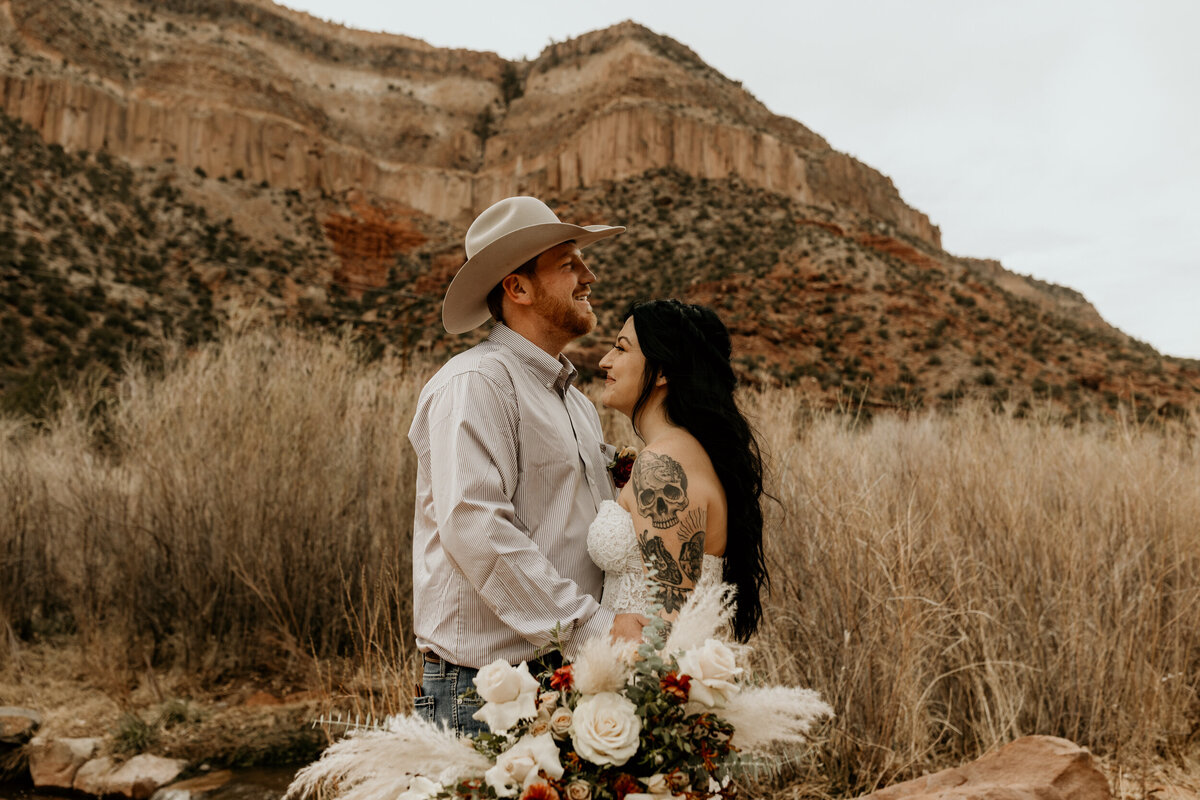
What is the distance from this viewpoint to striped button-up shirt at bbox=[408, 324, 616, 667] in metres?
1.93

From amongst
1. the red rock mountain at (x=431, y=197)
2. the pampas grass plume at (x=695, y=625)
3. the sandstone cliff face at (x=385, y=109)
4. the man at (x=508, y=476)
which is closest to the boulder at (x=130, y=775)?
the man at (x=508, y=476)

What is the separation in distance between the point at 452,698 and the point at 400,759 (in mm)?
649

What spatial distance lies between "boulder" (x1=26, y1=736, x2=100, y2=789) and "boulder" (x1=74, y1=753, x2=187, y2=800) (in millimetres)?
69

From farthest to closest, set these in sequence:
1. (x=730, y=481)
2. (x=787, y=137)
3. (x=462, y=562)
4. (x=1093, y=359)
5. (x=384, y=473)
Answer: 1. (x=787, y=137)
2. (x=1093, y=359)
3. (x=384, y=473)
4. (x=730, y=481)
5. (x=462, y=562)

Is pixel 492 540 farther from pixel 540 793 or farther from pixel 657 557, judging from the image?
pixel 540 793

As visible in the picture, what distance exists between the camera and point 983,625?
3.85 m

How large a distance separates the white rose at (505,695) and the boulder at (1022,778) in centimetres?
146

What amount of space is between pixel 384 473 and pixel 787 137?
208 ft

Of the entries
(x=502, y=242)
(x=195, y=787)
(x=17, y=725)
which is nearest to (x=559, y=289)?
(x=502, y=242)

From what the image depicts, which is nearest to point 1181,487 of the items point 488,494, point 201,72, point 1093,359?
point 488,494

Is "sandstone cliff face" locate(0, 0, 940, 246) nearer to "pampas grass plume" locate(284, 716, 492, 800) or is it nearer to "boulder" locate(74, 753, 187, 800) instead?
"boulder" locate(74, 753, 187, 800)

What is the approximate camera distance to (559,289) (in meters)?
2.47

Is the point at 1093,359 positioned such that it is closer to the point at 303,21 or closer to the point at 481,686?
the point at 481,686

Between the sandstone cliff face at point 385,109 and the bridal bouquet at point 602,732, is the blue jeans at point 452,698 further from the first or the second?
the sandstone cliff face at point 385,109
